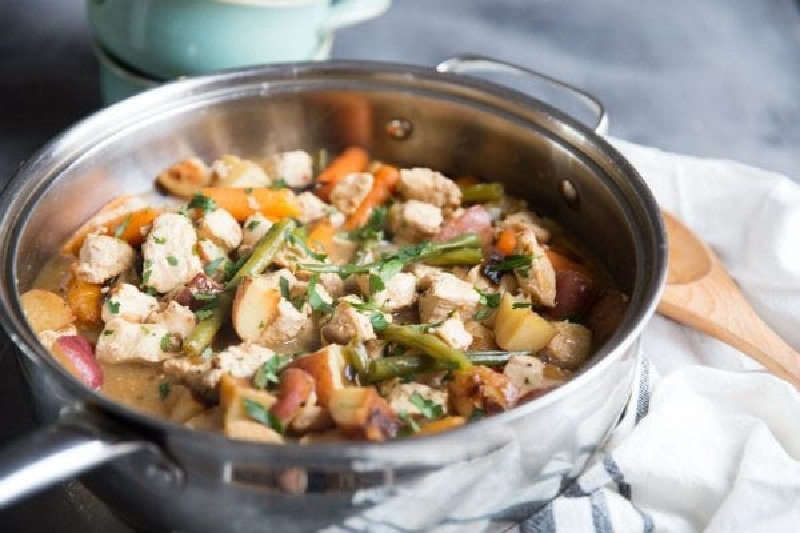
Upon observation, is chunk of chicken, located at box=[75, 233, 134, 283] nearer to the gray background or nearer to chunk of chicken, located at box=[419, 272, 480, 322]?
chunk of chicken, located at box=[419, 272, 480, 322]

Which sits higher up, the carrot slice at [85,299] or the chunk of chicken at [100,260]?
the chunk of chicken at [100,260]

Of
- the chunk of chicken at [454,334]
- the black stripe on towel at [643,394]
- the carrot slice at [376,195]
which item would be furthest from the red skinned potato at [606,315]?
the carrot slice at [376,195]

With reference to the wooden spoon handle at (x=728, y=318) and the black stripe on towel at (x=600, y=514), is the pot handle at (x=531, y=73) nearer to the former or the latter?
the wooden spoon handle at (x=728, y=318)

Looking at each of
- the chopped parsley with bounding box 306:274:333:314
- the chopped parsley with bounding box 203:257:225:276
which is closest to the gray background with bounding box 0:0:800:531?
the chopped parsley with bounding box 203:257:225:276

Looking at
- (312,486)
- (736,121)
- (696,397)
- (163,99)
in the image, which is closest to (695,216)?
(696,397)

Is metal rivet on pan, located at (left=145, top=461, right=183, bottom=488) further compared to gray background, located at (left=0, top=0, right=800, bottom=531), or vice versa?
gray background, located at (left=0, top=0, right=800, bottom=531)

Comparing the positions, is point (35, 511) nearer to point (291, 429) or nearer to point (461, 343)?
point (291, 429)
